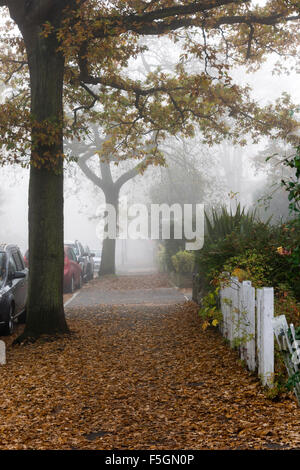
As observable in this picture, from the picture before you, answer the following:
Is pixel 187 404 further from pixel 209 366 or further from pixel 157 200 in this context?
pixel 157 200

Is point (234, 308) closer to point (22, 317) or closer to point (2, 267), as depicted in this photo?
point (2, 267)

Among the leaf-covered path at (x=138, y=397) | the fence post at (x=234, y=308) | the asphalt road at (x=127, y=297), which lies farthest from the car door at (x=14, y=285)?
the fence post at (x=234, y=308)

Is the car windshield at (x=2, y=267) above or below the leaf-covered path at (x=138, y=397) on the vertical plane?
above

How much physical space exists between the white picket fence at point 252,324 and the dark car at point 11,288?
4361 mm

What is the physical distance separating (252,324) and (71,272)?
15.1 metres

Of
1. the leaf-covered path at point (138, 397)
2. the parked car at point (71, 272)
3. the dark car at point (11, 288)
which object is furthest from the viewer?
the parked car at point (71, 272)

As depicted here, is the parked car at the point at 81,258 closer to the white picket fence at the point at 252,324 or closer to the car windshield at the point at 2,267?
the car windshield at the point at 2,267

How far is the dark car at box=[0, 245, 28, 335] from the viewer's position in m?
11.2

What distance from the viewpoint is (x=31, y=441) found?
5.41 m

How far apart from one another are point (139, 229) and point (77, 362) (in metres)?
40.2

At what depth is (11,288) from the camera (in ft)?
38.1

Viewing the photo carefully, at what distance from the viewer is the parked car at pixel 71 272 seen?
69.6ft

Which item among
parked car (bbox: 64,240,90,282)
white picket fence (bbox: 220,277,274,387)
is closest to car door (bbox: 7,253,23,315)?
white picket fence (bbox: 220,277,274,387)
